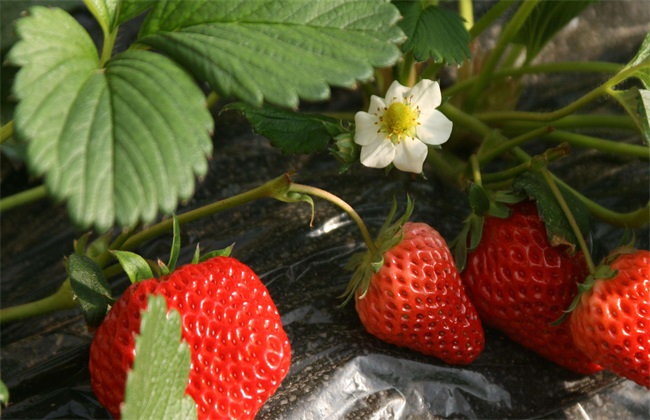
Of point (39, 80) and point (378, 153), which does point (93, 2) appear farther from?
point (378, 153)

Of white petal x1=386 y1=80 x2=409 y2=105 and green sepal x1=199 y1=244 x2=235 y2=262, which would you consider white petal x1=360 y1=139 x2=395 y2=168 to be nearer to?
white petal x1=386 y1=80 x2=409 y2=105

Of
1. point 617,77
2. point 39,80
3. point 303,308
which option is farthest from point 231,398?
point 617,77

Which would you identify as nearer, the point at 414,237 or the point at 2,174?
the point at 414,237

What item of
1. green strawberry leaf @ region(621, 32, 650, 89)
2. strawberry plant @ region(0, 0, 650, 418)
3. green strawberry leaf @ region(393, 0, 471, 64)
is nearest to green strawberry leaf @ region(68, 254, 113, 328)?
strawberry plant @ region(0, 0, 650, 418)

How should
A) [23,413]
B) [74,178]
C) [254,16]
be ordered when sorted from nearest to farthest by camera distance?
1. [74,178]
2. [254,16]
3. [23,413]

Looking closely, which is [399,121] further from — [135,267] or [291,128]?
[135,267]

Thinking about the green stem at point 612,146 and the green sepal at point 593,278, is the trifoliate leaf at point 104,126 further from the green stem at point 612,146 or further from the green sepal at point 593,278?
the green stem at point 612,146

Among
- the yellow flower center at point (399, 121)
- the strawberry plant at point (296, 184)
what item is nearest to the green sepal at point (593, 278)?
the strawberry plant at point (296, 184)
